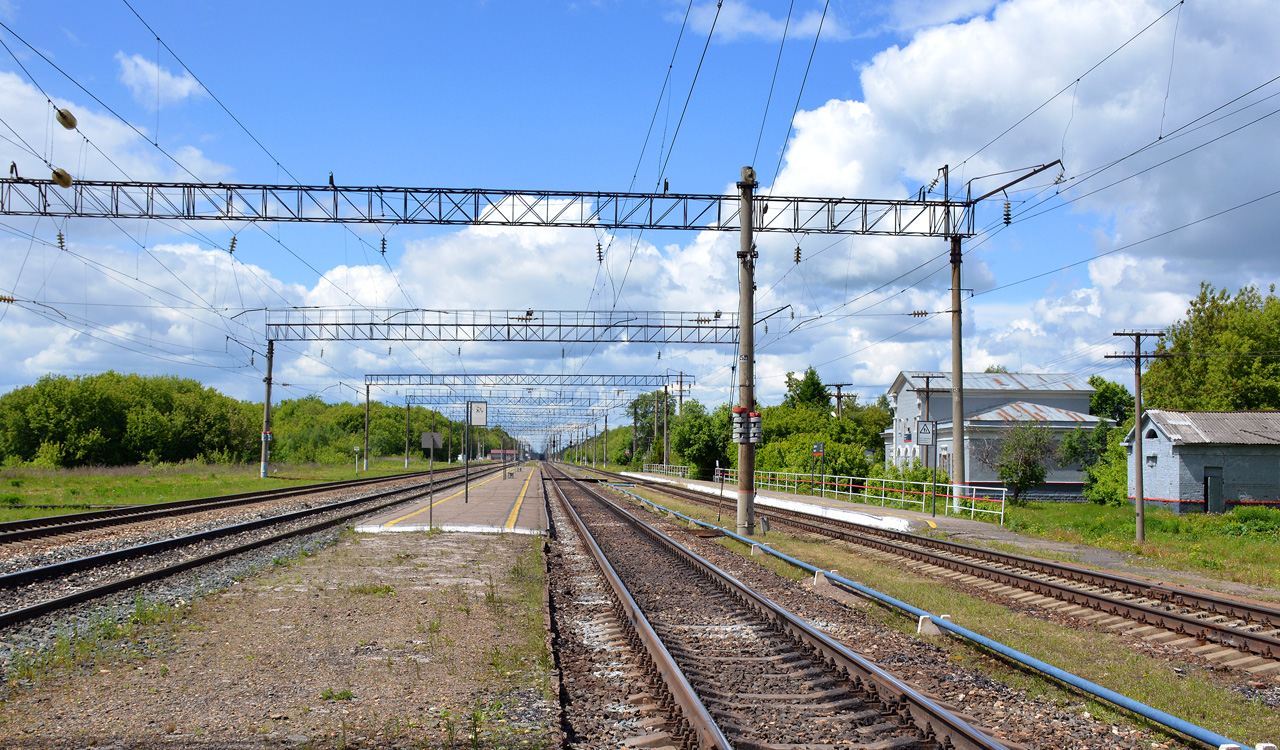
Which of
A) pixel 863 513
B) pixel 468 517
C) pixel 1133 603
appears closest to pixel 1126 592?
pixel 1133 603

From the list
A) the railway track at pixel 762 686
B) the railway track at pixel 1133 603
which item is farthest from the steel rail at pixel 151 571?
the railway track at pixel 1133 603

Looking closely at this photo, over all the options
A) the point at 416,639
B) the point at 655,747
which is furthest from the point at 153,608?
the point at 655,747

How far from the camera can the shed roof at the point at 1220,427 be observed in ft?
139

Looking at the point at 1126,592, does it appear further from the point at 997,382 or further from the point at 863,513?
the point at 997,382

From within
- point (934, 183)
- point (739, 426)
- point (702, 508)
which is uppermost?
point (934, 183)

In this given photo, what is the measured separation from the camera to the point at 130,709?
267 inches

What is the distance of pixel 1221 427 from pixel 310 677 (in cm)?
4877

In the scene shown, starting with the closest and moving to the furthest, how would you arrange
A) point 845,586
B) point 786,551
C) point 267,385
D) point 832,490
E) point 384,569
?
point 845,586, point 384,569, point 786,551, point 832,490, point 267,385

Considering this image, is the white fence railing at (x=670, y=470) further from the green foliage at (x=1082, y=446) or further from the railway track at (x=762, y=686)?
the railway track at (x=762, y=686)

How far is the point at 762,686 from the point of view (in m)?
7.85

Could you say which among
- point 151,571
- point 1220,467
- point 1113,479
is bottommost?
point 151,571

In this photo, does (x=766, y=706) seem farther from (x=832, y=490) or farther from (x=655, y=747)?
(x=832, y=490)

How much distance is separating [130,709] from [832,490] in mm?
40102

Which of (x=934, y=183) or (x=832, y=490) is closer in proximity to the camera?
(x=934, y=183)
